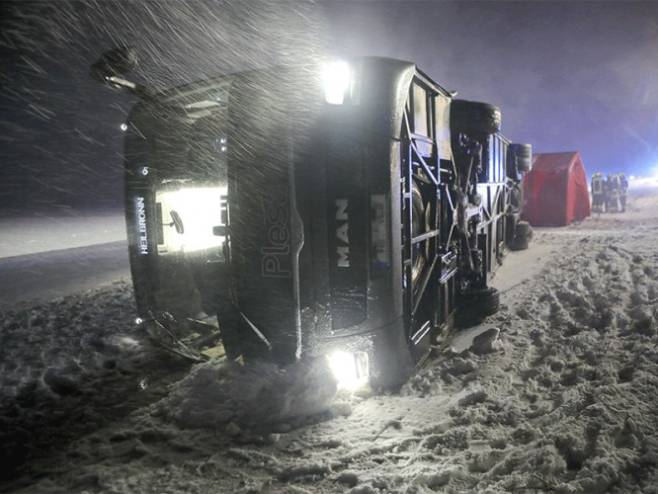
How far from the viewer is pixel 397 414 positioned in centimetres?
329

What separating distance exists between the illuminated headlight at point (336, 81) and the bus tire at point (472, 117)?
2.58m

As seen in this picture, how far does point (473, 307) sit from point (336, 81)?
355cm

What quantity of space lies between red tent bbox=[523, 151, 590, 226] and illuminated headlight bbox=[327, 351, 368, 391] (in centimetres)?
1647

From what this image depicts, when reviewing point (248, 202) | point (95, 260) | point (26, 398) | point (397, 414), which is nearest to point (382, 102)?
point (248, 202)

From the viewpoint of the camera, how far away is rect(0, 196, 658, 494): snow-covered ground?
252cm

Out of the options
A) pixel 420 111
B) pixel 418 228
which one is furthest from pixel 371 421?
pixel 420 111

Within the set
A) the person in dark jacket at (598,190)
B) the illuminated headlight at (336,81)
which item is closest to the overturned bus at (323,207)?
the illuminated headlight at (336,81)

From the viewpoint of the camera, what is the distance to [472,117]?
5469 mm

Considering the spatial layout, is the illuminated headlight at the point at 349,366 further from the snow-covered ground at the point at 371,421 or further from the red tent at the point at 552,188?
the red tent at the point at 552,188

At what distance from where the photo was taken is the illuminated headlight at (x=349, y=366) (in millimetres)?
3582

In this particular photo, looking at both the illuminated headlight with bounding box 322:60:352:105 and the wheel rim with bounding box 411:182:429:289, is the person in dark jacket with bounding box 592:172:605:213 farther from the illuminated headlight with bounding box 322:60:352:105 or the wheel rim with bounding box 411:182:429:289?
the illuminated headlight with bounding box 322:60:352:105

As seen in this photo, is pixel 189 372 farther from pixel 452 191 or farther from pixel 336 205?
pixel 452 191

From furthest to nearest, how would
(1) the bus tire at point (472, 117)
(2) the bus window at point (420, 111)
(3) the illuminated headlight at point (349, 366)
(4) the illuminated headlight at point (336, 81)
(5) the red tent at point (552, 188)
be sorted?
(5) the red tent at point (552, 188) < (1) the bus tire at point (472, 117) < (2) the bus window at point (420, 111) < (3) the illuminated headlight at point (349, 366) < (4) the illuminated headlight at point (336, 81)

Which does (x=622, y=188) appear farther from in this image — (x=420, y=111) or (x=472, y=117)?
(x=420, y=111)
